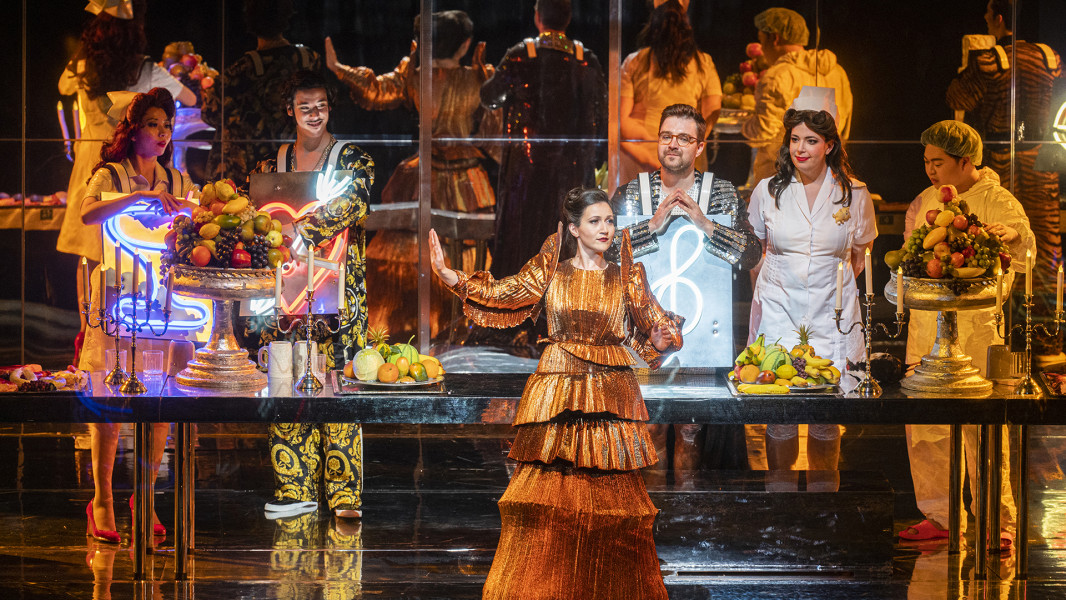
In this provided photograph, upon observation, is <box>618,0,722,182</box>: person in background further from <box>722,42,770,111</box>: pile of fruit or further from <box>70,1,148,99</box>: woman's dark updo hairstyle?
<box>70,1,148,99</box>: woman's dark updo hairstyle

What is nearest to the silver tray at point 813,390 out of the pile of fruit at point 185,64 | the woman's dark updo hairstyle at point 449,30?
the woman's dark updo hairstyle at point 449,30

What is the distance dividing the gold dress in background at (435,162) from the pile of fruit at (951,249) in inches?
118

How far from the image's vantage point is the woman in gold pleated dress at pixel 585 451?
425 cm

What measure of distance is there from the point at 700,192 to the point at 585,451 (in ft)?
6.31

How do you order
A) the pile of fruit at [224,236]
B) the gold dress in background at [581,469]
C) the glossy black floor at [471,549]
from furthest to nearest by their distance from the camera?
the glossy black floor at [471,549] → the pile of fruit at [224,236] → the gold dress in background at [581,469]

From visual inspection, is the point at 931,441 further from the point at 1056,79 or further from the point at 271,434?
the point at 271,434

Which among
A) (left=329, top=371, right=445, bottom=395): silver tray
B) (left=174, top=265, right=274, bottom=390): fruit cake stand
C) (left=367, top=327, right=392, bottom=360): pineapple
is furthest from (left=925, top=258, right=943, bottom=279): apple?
(left=174, top=265, right=274, bottom=390): fruit cake stand

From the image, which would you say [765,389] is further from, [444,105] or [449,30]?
[449,30]

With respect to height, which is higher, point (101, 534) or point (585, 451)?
point (585, 451)

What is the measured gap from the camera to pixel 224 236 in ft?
15.3

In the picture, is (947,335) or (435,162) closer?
(947,335)

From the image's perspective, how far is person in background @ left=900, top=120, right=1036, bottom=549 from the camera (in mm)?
5594

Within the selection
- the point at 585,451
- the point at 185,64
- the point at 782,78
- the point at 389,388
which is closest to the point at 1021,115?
the point at 782,78

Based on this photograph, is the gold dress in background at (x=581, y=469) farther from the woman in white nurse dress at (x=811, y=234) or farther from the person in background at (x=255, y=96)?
the person in background at (x=255, y=96)
